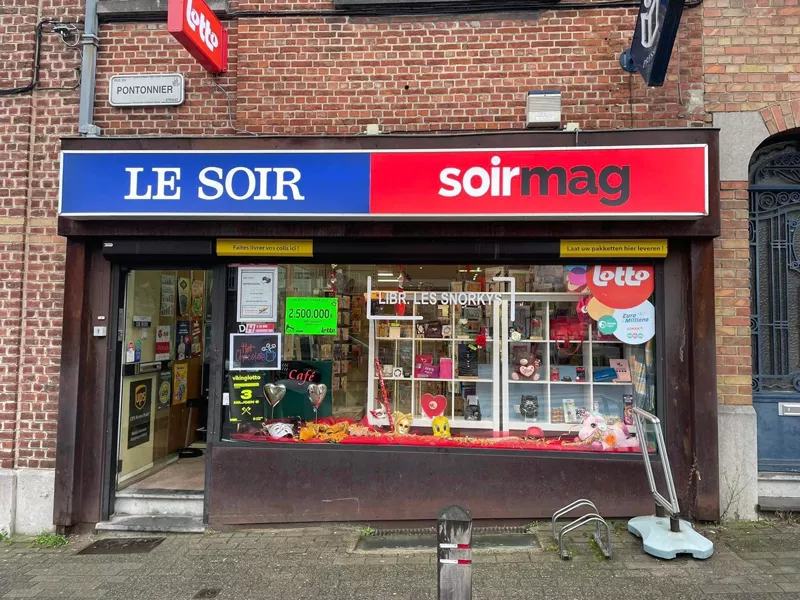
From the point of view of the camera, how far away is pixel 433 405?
19.1ft

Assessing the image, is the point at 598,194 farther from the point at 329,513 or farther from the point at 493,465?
the point at 329,513

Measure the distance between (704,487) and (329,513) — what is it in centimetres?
361

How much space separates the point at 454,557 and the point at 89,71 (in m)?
5.93

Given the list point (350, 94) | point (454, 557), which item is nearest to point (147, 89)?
point (350, 94)

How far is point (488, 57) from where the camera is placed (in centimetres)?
543

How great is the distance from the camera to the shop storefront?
491 centimetres

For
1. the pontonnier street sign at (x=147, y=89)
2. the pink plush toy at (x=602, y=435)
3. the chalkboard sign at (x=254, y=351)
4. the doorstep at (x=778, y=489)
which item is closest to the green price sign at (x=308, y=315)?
the chalkboard sign at (x=254, y=351)

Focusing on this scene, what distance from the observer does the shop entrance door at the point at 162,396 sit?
218 inches

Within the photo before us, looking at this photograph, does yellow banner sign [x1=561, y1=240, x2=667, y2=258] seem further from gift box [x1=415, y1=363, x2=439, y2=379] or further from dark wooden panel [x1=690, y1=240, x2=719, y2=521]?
gift box [x1=415, y1=363, x2=439, y2=379]

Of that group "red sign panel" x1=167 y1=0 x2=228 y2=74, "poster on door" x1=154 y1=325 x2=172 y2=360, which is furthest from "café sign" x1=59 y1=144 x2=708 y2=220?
"poster on door" x1=154 y1=325 x2=172 y2=360

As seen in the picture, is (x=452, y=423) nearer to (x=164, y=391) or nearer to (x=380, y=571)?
(x=380, y=571)

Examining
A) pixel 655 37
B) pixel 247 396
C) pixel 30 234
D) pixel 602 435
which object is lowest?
pixel 602 435

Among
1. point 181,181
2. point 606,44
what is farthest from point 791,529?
point 181,181

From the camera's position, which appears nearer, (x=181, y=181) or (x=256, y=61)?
(x=181, y=181)
